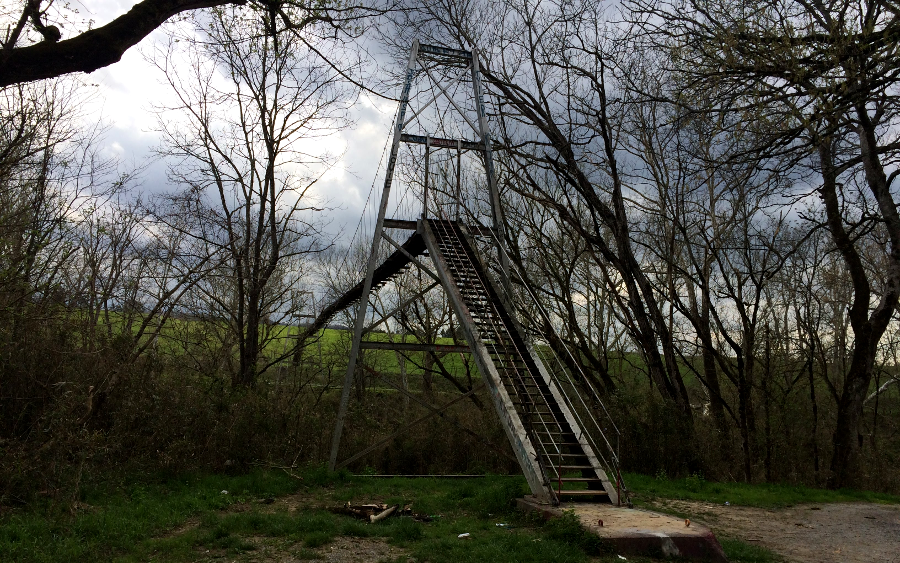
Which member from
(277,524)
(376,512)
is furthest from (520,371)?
(277,524)

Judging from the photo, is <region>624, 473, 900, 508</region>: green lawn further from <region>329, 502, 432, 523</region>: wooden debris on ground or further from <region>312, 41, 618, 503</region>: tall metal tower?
<region>329, 502, 432, 523</region>: wooden debris on ground

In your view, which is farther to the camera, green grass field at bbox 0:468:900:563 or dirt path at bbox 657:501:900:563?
dirt path at bbox 657:501:900:563

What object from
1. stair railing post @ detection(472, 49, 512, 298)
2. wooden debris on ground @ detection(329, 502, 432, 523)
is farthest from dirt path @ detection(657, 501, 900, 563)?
stair railing post @ detection(472, 49, 512, 298)

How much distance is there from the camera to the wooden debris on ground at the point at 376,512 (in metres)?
8.22

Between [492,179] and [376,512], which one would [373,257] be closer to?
[492,179]

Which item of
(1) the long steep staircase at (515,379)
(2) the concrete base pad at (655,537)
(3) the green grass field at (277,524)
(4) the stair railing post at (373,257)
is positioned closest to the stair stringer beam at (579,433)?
(1) the long steep staircase at (515,379)

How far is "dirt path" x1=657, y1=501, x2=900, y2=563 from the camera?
675cm

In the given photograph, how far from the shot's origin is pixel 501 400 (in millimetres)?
8391

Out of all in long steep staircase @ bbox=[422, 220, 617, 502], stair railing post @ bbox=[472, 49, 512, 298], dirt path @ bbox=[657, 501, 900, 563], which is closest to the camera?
dirt path @ bbox=[657, 501, 900, 563]

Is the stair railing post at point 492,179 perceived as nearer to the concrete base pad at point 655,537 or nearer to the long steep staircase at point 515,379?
the long steep staircase at point 515,379

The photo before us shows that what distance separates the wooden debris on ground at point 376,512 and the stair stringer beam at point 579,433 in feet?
7.75

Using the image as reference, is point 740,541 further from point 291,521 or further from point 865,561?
point 291,521

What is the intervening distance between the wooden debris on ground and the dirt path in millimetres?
3998

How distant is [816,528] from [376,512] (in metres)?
6.15
